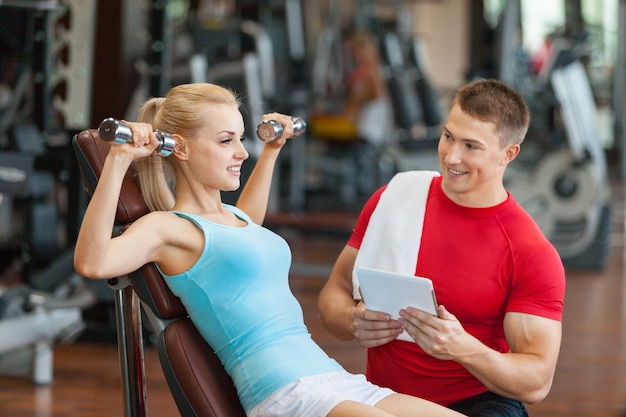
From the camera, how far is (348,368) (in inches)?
137

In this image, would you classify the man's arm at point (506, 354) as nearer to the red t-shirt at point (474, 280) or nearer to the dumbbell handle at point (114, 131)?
the red t-shirt at point (474, 280)

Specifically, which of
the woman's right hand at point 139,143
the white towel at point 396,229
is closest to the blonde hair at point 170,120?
the woman's right hand at point 139,143

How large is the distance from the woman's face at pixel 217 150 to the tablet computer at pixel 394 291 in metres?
0.31

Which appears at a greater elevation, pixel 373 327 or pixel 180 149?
pixel 180 149

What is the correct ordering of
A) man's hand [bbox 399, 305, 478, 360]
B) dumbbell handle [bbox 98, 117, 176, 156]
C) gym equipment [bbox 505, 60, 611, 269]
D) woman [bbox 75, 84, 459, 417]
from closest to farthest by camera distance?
dumbbell handle [bbox 98, 117, 176, 156], woman [bbox 75, 84, 459, 417], man's hand [bbox 399, 305, 478, 360], gym equipment [bbox 505, 60, 611, 269]

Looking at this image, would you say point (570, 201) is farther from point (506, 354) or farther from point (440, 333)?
point (440, 333)

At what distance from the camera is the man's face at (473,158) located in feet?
6.04

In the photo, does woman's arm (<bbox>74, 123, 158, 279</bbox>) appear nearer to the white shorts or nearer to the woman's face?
the woman's face

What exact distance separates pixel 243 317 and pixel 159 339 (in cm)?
16

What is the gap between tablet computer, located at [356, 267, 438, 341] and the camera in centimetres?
163

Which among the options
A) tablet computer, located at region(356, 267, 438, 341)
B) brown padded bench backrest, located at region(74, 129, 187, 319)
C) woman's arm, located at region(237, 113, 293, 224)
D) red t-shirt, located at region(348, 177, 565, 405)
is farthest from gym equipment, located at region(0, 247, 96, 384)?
tablet computer, located at region(356, 267, 438, 341)

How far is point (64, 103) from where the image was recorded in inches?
149

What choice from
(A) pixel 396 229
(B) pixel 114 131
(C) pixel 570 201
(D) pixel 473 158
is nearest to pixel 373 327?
(A) pixel 396 229

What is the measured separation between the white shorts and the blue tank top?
2 centimetres
